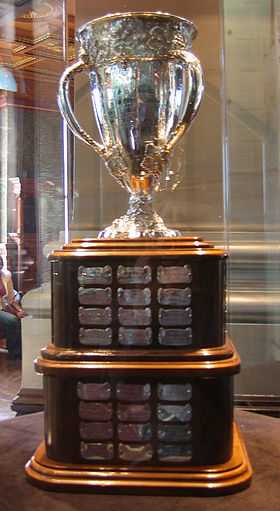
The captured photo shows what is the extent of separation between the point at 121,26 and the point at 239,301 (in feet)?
2.35

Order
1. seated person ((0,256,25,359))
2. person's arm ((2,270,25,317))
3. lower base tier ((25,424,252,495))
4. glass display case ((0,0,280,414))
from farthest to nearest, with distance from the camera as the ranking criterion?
1. person's arm ((2,270,25,317))
2. seated person ((0,256,25,359))
3. glass display case ((0,0,280,414))
4. lower base tier ((25,424,252,495))

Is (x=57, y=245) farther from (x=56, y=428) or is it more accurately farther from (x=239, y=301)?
(x=56, y=428)

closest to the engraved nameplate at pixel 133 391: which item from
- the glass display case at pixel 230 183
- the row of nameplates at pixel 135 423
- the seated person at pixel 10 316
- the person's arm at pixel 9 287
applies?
the row of nameplates at pixel 135 423

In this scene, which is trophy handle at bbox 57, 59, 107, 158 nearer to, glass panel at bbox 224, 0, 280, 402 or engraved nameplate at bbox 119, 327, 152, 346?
engraved nameplate at bbox 119, 327, 152, 346

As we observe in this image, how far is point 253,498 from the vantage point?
59 centimetres

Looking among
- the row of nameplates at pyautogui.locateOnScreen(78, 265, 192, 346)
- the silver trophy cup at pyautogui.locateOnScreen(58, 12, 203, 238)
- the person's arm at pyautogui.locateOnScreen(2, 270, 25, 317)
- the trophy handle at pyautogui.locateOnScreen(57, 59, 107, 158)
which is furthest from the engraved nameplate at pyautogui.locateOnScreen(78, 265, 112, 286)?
the person's arm at pyautogui.locateOnScreen(2, 270, 25, 317)

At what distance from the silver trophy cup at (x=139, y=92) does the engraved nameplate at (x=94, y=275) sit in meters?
0.11

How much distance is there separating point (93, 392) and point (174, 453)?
11cm

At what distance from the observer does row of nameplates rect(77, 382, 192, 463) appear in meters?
0.64

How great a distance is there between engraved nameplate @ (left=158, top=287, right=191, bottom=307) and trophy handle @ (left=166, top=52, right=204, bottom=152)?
29 cm

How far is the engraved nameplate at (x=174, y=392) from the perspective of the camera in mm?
637

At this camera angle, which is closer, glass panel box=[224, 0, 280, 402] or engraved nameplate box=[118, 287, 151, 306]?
engraved nameplate box=[118, 287, 151, 306]

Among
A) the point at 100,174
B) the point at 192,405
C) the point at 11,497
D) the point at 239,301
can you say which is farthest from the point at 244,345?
the point at 11,497

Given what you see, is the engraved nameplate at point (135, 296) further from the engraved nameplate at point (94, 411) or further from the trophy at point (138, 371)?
the engraved nameplate at point (94, 411)
